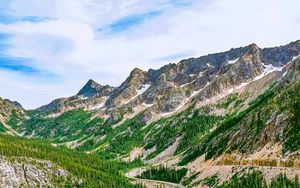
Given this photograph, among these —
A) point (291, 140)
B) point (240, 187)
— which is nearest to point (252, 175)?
point (240, 187)

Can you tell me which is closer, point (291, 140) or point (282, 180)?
point (282, 180)

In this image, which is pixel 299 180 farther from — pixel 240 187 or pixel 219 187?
pixel 219 187

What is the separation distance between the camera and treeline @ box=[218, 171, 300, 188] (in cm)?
16662

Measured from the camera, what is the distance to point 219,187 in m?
199

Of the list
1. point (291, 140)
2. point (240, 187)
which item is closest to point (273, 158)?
point (291, 140)

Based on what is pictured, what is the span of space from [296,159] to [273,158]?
1669 centimetres

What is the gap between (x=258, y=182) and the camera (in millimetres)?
181500

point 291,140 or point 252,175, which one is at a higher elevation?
point 291,140

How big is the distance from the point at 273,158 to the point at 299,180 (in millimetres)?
30672

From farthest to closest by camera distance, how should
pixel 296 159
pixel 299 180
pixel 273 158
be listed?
1. pixel 273 158
2. pixel 296 159
3. pixel 299 180

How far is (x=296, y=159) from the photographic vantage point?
183 meters

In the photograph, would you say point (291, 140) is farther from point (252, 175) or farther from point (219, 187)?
point (219, 187)

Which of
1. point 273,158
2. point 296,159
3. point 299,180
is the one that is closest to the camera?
point 299,180

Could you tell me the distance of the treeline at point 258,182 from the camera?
6560 inches
